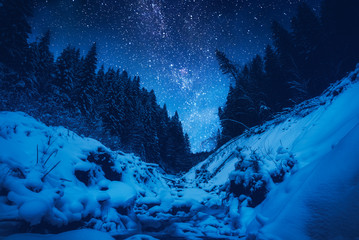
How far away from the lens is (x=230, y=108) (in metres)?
21.0

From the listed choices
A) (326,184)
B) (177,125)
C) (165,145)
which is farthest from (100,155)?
(177,125)

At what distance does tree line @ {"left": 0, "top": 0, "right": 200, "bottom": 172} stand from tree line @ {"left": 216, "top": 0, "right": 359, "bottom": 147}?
12.8 meters

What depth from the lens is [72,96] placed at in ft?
72.6

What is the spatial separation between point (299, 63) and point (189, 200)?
21754mm

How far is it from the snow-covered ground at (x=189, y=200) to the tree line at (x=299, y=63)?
36.4 ft

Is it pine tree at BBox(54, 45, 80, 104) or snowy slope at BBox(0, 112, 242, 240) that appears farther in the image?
pine tree at BBox(54, 45, 80, 104)

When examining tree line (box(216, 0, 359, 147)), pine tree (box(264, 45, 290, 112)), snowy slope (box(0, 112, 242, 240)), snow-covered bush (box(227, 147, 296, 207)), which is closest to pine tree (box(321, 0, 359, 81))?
tree line (box(216, 0, 359, 147))

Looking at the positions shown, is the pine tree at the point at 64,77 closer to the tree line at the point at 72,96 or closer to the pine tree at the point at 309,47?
the tree line at the point at 72,96

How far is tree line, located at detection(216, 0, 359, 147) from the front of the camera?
1631 centimetres

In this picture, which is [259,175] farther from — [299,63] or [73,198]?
[299,63]

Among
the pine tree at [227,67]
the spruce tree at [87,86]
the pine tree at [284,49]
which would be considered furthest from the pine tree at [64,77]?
the pine tree at [284,49]

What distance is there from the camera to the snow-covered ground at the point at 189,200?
195 centimetres

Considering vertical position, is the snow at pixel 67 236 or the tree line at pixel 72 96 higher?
the tree line at pixel 72 96

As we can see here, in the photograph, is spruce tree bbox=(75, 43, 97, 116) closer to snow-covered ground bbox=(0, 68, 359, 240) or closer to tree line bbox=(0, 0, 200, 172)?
tree line bbox=(0, 0, 200, 172)
